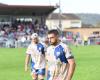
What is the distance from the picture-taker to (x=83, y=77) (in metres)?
18.9

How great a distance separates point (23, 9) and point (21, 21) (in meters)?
2.65

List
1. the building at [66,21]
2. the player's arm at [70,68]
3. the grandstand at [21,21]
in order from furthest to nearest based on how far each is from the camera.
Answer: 1. the building at [66,21]
2. the grandstand at [21,21]
3. the player's arm at [70,68]

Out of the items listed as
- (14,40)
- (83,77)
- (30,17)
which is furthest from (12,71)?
(30,17)

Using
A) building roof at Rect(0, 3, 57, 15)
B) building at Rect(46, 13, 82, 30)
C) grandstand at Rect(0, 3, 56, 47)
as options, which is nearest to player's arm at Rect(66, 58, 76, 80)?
grandstand at Rect(0, 3, 56, 47)

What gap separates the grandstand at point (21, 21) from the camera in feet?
178

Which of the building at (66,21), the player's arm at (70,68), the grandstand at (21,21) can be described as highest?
the player's arm at (70,68)

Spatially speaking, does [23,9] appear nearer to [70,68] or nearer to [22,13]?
[22,13]

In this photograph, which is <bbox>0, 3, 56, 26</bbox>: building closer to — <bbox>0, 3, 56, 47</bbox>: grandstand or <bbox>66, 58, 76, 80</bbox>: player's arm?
<bbox>0, 3, 56, 47</bbox>: grandstand

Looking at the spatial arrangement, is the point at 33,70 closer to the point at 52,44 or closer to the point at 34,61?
the point at 34,61

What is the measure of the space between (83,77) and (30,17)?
40683 millimetres

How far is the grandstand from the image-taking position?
54.2 meters

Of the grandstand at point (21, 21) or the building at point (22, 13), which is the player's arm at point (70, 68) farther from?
the building at point (22, 13)

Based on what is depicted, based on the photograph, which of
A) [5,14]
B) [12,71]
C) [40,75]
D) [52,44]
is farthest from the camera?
[5,14]

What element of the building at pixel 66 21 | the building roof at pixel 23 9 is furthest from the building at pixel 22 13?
the building at pixel 66 21
